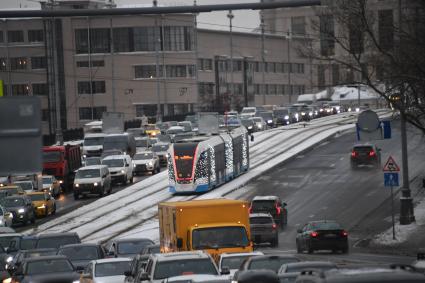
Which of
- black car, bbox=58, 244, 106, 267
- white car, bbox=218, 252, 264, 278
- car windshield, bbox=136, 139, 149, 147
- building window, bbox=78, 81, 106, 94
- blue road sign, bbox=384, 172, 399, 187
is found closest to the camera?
white car, bbox=218, 252, 264, 278

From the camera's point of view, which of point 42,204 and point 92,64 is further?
point 92,64

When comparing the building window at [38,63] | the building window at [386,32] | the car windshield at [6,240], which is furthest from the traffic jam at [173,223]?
the building window at [38,63]

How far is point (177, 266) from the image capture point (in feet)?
75.8

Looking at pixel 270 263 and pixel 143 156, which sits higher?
pixel 270 263

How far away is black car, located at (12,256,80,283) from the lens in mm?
27406

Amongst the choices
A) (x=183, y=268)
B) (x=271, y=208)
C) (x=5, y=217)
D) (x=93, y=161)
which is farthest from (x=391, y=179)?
(x=93, y=161)

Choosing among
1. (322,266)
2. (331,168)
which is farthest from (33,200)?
(322,266)

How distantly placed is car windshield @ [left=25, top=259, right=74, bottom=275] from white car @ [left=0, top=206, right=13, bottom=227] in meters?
21.1

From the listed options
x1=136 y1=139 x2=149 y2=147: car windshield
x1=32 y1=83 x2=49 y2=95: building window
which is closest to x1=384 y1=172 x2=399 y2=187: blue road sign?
x1=136 y1=139 x2=149 y2=147: car windshield

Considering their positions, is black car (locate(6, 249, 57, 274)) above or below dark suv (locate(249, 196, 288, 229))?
above

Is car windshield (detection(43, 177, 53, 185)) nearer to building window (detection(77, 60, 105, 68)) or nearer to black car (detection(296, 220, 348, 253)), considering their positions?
black car (detection(296, 220, 348, 253))

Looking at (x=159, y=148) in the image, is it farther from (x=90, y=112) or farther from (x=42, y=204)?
(x=90, y=112)

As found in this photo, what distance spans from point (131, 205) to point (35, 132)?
43.7 metres

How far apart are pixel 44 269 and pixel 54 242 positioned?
29.4ft
